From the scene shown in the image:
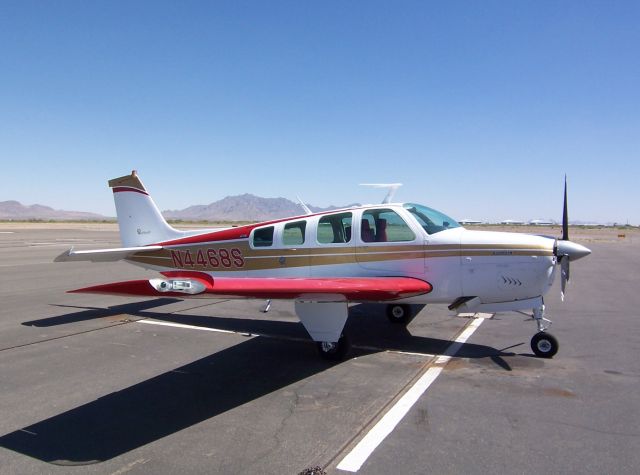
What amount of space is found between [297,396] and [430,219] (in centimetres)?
365

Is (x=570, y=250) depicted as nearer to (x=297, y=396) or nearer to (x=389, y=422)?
(x=389, y=422)

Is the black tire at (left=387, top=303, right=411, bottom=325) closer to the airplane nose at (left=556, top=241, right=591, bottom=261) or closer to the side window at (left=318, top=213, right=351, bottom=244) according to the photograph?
the side window at (left=318, top=213, right=351, bottom=244)

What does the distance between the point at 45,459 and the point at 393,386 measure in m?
3.59

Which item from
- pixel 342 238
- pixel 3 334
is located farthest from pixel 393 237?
pixel 3 334

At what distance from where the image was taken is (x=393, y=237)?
24.0 ft

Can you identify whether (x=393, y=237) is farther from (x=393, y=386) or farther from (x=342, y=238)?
(x=393, y=386)

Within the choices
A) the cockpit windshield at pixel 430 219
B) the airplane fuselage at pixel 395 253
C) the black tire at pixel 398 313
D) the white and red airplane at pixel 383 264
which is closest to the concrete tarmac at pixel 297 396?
the black tire at pixel 398 313

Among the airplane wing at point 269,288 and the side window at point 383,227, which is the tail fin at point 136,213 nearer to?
the airplane wing at point 269,288

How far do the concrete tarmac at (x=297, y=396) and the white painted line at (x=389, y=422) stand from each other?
8cm

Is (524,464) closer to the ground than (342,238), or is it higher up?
closer to the ground

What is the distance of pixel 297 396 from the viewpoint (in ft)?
17.5

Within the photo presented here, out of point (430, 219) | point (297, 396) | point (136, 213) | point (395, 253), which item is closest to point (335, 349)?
point (297, 396)

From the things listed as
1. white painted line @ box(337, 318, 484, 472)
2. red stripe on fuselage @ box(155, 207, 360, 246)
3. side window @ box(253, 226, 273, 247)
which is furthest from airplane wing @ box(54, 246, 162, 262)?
white painted line @ box(337, 318, 484, 472)

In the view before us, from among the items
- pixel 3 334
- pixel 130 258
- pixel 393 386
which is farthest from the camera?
pixel 130 258
